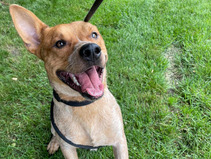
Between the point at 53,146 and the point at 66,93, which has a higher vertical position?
the point at 66,93

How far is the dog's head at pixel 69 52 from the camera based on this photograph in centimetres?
179

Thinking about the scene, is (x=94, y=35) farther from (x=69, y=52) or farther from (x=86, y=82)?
(x=86, y=82)

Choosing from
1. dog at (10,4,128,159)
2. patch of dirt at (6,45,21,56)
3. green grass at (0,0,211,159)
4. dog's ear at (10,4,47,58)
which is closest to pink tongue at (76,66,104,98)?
dog at (10,4,128,159)

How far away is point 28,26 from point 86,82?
965 millimetres

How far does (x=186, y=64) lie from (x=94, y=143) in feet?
7.89

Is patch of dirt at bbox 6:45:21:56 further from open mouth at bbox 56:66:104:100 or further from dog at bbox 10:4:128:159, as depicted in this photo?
open mouth at bbox 56:66:104:100

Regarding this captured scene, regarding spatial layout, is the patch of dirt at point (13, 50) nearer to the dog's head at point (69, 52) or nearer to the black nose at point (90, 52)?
the dog's head at point (69, 52)

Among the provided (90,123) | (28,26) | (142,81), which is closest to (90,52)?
(90,123)

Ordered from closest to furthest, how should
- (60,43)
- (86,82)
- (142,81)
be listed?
(86,82) < (60,43) < (142,81)

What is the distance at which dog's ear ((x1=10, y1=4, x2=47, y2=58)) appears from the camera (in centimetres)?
211

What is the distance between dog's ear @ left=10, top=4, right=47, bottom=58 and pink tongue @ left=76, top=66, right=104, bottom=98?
75 cm

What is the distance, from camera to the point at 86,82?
6.23 feet

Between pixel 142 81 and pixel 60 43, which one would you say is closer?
pixel 60 43

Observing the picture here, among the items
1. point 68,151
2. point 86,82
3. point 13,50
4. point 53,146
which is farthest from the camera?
point 13,50
